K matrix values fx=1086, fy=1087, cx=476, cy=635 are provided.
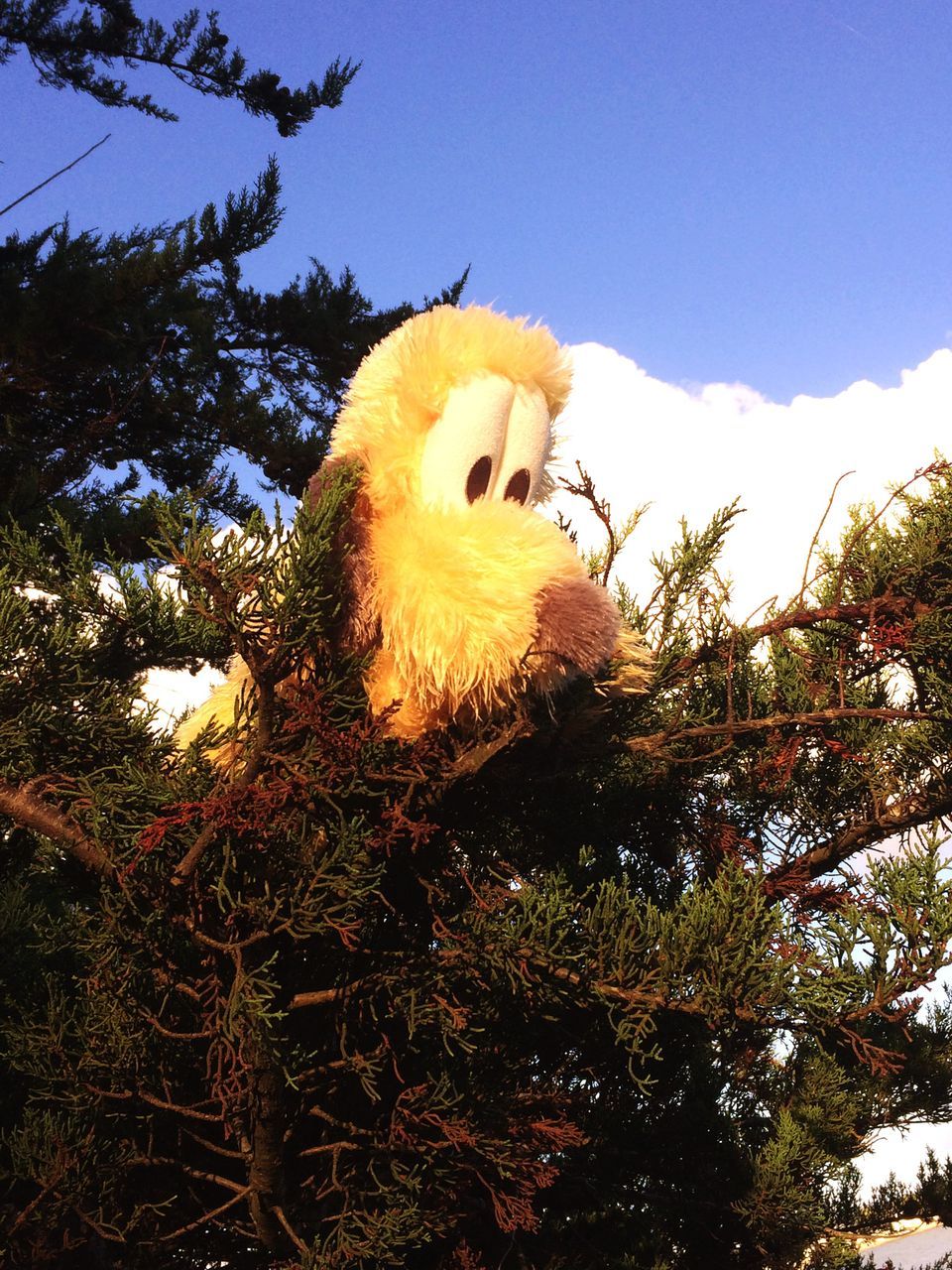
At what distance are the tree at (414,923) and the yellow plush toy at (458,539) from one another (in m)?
0.08

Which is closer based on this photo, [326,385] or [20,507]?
[20,507]

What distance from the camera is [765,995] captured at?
1.71 metres

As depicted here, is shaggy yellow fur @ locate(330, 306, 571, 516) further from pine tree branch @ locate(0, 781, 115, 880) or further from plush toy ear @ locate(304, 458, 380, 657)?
pine tree branch @ locate(0, 781, 115, 880)

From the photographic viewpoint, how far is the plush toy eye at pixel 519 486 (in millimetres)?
1907

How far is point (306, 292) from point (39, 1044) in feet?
12.5

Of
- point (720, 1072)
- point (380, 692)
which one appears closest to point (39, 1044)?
point (380, 692)

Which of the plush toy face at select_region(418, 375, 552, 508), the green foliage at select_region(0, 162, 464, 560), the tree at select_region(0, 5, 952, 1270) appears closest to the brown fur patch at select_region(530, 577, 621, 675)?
the tree at select_region(0, 5, 952, 1270)

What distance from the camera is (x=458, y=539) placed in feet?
5.35

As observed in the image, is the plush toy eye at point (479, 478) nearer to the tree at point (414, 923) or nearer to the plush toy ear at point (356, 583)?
the plush toy ear at point (356, 583)

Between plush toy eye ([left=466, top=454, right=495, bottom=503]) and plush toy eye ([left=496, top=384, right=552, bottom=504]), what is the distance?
0.02 m

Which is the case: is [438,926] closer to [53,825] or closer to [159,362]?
[53,825]

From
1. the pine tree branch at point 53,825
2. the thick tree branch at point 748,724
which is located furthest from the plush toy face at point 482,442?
the pine tree branch at point 53,825

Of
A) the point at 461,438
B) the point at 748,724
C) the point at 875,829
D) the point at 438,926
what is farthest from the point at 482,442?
the point at 875,829

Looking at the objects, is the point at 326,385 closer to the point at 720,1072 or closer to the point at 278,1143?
the point at 720,1072
